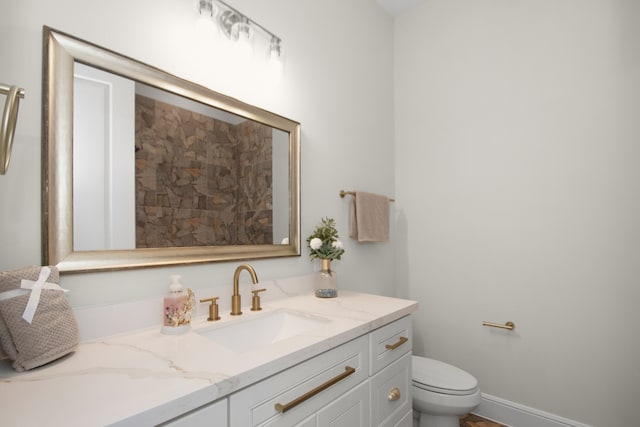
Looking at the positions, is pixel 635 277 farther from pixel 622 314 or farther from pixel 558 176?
pixel 558 176

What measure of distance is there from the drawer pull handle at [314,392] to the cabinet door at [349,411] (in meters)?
0.07

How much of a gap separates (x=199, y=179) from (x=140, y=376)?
2.39ft

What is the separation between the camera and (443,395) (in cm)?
→ 149

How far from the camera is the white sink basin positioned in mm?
1102

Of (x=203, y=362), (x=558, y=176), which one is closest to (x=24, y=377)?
(x=203, y=362)

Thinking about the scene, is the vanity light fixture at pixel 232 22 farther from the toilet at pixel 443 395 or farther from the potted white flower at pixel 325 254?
the toilet at pixel 443 395

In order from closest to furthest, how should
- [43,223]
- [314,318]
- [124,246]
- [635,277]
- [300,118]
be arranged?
[43,223] → [124,246] → [314,318] → [635,277] → [300,118]

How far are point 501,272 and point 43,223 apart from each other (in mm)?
2103

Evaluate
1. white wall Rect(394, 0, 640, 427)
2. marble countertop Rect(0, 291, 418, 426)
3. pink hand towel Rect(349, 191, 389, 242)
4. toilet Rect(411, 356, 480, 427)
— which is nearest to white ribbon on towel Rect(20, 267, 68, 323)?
marble countertop Rect(0, 291, 418, 426)

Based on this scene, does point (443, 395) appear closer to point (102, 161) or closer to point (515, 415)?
point (515, 415)

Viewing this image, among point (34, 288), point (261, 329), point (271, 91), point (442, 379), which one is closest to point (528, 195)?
point (442, 379)

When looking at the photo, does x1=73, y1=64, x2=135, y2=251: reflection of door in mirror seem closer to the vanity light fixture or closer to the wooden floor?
the vanity light fixture

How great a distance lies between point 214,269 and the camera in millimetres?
1243

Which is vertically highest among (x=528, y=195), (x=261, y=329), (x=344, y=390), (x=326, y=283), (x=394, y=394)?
(x=528, y=195)
